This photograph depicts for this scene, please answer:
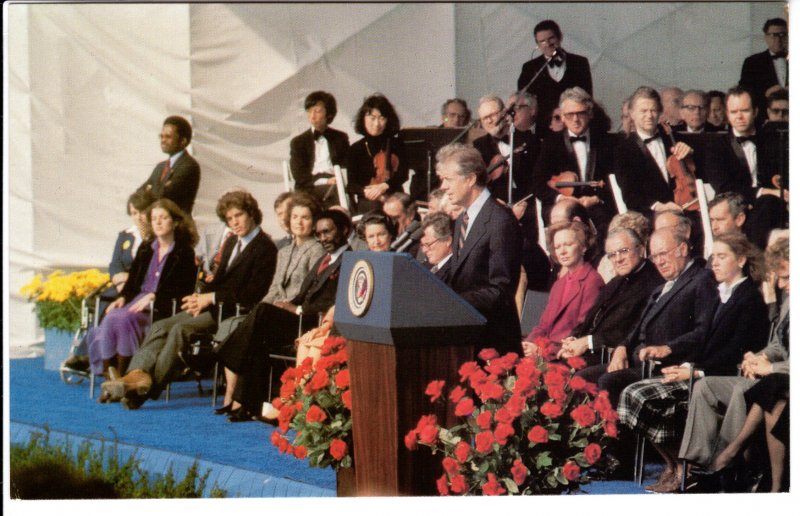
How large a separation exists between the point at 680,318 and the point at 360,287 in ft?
6.21

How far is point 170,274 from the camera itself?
8.62m

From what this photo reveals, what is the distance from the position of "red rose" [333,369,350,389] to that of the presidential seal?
0.50 meters

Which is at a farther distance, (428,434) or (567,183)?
(567,183)

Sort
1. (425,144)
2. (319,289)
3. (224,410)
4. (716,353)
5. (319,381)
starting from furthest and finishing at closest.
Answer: (224,410) → (319,289) → (425,144) → (716,353) → (319,381)

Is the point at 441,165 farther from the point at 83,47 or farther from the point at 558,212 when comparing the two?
the point at 83,47

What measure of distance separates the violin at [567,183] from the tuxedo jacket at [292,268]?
1.43 metres

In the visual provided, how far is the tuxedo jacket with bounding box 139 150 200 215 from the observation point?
820cm

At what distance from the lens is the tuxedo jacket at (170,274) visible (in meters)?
8.57

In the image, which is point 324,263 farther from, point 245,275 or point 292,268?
point 245,275

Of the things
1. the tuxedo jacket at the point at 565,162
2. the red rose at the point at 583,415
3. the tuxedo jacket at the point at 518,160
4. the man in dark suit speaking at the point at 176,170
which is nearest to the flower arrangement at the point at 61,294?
the man in dark suit speaking at the point at 176,170

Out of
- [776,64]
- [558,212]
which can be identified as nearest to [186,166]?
[558,212]

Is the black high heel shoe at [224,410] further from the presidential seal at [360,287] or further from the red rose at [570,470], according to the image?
the red rose at [570,470]

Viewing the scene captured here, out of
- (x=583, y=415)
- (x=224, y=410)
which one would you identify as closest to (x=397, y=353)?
(x=583, y=415)

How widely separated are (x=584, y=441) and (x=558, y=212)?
1611 mm
